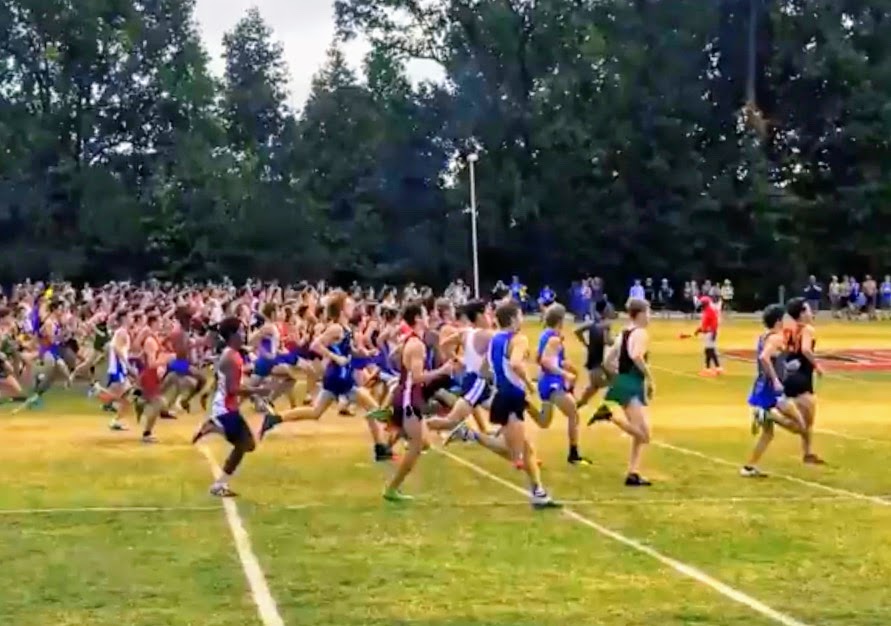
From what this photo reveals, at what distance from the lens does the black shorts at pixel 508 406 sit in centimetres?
1616

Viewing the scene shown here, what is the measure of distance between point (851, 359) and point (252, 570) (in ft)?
104

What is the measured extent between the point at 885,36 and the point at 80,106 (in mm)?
39786

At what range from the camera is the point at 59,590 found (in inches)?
467

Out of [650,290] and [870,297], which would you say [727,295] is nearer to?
[650,290]

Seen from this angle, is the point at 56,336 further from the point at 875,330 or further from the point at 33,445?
the point at 875,330

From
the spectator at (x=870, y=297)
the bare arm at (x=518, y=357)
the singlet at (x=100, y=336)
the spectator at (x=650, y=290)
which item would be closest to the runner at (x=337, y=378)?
the bare arm at (x=518, y=357)

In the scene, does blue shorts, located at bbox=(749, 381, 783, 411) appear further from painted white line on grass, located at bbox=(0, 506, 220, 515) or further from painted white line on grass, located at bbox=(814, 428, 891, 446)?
painted white line on grass, located at bbox=(0, 506, 220, 515)

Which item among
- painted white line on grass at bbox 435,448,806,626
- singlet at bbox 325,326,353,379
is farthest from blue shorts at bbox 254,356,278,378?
painted white line on grass at bbox 435,448,806,626

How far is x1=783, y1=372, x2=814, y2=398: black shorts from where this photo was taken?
19672 millimetres

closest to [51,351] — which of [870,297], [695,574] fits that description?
[695,574]

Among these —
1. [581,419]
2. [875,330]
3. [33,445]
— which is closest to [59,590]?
[33,445]

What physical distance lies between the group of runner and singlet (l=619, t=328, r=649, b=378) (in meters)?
0.02

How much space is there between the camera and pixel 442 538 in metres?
14.3

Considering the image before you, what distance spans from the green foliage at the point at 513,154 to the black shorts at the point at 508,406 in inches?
2480
